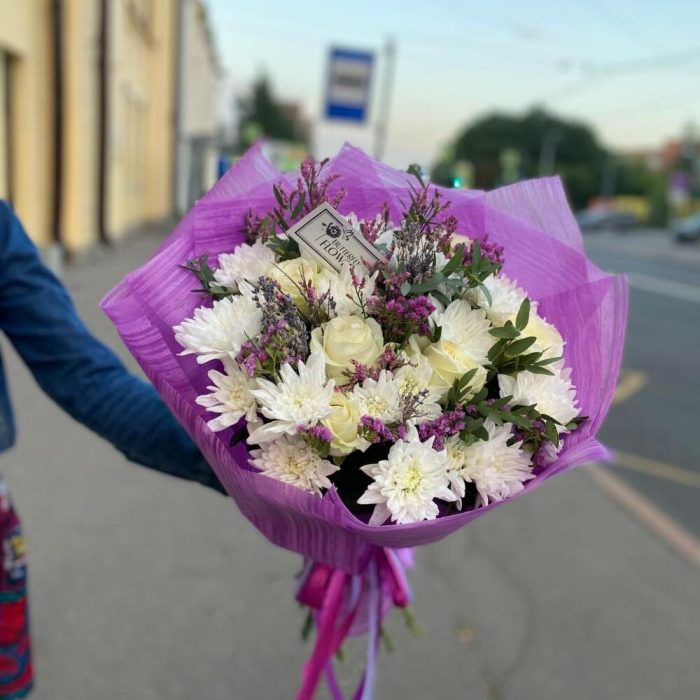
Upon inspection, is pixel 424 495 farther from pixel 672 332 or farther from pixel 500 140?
pixel 500 140

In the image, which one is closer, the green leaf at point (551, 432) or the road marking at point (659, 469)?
the green leaf at point (551, 432)

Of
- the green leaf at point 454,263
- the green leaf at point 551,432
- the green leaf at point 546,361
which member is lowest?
the green leaf at point 551,432

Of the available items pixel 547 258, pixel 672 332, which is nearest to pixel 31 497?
pixel 547 258

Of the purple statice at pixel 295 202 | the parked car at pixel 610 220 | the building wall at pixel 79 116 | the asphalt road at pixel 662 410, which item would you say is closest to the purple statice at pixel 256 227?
the purple statice at pixel 295 202

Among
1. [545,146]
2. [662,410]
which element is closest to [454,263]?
[662,410]

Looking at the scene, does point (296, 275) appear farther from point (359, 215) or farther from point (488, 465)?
point (488, 465)

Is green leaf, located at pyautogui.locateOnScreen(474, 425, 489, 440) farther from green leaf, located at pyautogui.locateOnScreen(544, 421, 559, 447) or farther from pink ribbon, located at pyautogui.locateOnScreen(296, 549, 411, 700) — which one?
pink ribbon, located at pyautogui.locateOnScreen(296, 549, 411, 700)

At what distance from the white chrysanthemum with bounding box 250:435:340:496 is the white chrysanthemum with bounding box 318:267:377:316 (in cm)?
20

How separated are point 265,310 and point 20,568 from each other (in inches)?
40.2

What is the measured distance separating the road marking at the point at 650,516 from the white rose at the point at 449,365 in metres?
2.98

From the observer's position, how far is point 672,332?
391 inches

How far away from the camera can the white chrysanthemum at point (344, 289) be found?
107 cm

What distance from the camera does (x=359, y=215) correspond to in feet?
4.05

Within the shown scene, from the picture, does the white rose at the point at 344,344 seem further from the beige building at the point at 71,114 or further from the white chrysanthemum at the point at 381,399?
the beige building at the point at 71,114
